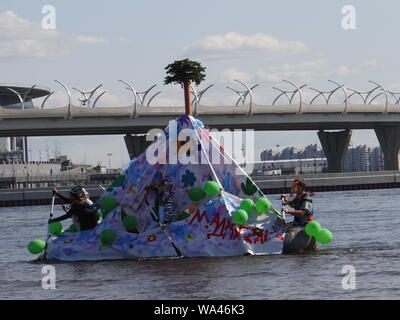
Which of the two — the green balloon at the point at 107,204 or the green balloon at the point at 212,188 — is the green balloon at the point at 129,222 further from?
the green balloon at the point at 212,188

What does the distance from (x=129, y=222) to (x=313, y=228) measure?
4.14 meters

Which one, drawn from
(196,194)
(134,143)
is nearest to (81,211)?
(196,194)

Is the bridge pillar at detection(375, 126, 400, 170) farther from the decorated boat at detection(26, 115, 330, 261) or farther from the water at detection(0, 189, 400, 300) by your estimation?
the decorated boat at detection(26, 115, 330, 261)

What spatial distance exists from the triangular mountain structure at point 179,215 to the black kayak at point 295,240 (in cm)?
14

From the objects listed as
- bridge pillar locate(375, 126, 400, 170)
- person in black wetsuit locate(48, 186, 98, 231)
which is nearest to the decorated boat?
person in black wetsuit locate(48, 186, 98, 231)

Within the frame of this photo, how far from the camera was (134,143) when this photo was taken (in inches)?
4422

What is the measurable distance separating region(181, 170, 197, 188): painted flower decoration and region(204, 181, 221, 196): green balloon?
30.0 inches

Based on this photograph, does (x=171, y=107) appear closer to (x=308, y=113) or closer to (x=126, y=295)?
(x=308, y=113)

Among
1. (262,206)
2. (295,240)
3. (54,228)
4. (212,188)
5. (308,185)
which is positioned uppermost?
(212,188)

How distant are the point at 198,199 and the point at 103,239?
2.33 metres

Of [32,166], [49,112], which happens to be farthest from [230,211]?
[32,166]

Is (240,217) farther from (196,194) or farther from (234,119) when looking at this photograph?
(234,119)

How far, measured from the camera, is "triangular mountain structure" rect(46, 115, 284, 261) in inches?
864
